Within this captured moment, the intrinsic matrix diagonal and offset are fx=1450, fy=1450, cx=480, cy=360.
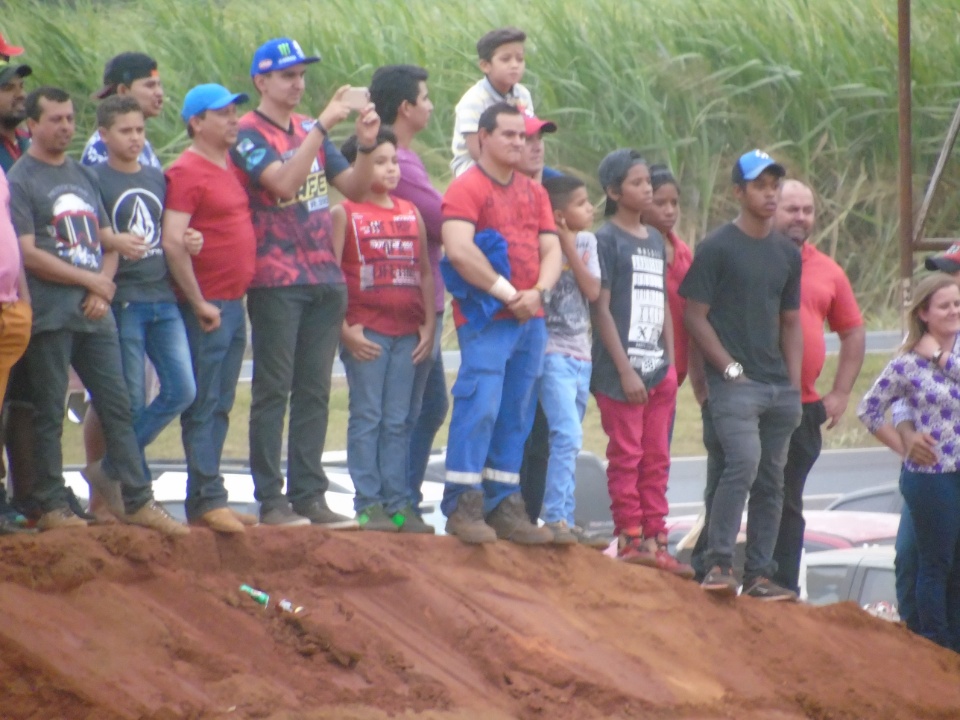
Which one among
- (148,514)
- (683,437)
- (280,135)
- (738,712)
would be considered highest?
(280,135)

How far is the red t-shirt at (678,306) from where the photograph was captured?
336 inches

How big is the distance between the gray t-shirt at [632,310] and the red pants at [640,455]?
106mm

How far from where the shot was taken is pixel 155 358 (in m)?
6.90

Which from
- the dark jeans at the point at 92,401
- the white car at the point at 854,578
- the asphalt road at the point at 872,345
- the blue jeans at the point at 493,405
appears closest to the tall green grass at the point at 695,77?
the asphalt road at the point at 872,345

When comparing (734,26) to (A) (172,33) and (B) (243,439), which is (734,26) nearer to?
(A) (172,33)

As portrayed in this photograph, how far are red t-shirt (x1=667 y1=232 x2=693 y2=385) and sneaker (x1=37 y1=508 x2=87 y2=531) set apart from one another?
361 cm

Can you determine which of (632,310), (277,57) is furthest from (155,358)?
(632,310)

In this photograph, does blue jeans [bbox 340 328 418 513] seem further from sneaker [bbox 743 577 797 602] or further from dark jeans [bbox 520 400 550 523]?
sneaker [bbox 743 577 797 602]

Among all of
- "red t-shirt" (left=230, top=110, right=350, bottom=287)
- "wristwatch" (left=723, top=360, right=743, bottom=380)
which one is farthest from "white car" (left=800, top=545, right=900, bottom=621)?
"red t-shirt" (left=230, top=110, right=350, bottom=287)

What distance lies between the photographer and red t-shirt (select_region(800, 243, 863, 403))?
28.5 feet

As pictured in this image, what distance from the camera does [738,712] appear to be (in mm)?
7359

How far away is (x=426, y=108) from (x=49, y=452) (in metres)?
3.00

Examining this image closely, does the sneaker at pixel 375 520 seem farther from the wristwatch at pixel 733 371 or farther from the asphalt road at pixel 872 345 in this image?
the asphalt road at pixel 872 345

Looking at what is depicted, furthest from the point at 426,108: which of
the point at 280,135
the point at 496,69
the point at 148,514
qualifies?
the point at 148,514
